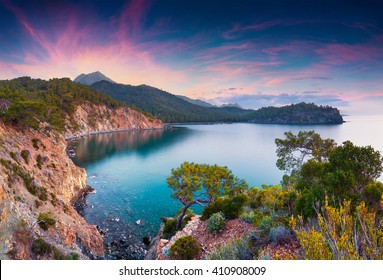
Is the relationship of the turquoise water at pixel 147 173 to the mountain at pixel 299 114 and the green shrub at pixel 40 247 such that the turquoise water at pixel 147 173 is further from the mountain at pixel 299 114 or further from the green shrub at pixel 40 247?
the mountain at pixel 299 114

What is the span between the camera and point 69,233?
14.1 metres

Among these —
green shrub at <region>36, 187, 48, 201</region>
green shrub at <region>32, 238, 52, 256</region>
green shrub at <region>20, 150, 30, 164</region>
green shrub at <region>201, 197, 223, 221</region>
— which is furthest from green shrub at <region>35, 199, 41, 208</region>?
green shrub at <region>201, 197, 223, 221</region>

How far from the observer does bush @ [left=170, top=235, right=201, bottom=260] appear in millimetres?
7566

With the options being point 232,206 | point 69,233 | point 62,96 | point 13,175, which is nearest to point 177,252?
point 232,206

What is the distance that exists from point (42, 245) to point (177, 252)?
7.33 metres

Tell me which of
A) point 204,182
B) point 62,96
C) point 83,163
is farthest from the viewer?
point 62,96

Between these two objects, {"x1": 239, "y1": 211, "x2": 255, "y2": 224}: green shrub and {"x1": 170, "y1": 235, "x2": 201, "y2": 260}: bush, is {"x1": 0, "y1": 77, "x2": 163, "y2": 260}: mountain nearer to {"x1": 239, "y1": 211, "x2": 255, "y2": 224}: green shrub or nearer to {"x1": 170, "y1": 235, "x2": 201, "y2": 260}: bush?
{"x1": 170, "y1": 235, "x2": 201, "y2": 260}: bush

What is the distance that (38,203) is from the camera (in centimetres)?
1414

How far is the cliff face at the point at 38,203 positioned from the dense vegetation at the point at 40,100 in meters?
1.45

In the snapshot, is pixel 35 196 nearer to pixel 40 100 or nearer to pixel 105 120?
pixel 40 100

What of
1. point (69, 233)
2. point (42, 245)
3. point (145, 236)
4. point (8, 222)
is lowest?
point (145, 236)

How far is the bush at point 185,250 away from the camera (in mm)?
7566

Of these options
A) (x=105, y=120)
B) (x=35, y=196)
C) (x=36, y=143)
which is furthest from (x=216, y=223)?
(x=105, y=120)
